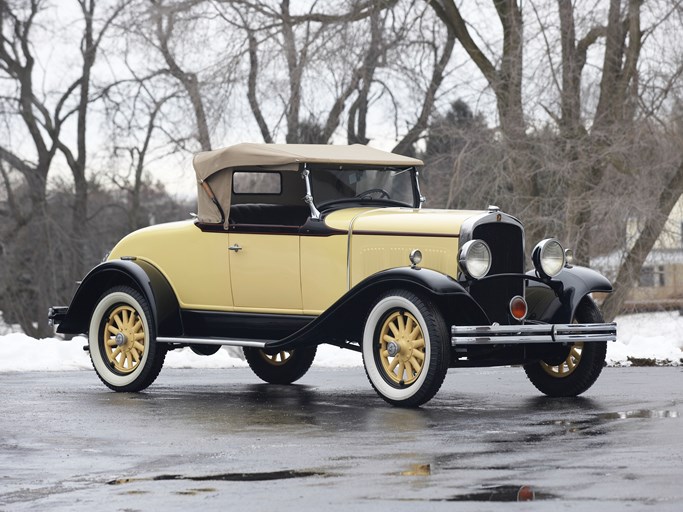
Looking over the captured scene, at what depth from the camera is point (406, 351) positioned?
10148 millimetres

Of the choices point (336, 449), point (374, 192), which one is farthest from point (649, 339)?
point (336, 449)

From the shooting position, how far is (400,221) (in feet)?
35.3

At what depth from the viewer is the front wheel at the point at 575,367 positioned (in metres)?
11.0

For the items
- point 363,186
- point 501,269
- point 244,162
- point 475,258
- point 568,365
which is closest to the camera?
point 475,258

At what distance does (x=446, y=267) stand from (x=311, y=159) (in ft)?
5.85

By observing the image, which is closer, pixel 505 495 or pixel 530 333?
pixel 505 495

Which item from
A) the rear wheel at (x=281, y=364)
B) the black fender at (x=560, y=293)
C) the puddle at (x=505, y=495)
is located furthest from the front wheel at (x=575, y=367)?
the puddle at (x=505, y=495)

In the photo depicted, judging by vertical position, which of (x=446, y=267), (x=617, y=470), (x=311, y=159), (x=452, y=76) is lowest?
(x=617, y=470)

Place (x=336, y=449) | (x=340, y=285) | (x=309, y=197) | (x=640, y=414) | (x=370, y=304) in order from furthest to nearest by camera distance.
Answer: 1. (x=309, y=197)
2. (x=340, y=285)
3. (x=370, y=304)
4. (x=640, y=414)
5. (x=336, y=449)

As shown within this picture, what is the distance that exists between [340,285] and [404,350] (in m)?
0.98

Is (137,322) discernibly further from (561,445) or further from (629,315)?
(629,315)

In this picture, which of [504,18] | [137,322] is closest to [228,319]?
[137,322]

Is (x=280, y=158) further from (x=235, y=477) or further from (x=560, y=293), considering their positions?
(x=235, y=477)

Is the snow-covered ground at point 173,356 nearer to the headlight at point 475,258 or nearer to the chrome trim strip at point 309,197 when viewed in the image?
the chrome trim strip at point 309,197
